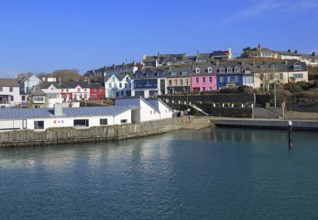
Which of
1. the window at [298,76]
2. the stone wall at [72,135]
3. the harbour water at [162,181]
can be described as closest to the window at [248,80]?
the window at [298,76]

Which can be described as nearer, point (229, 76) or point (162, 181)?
point (162, 181)

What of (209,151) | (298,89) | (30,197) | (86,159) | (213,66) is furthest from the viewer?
(213,66)

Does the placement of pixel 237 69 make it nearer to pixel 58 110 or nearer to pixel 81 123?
pixel 81 123

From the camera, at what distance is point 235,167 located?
1062 inches

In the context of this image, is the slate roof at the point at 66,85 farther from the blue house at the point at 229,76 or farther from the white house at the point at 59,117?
the white house at the point at 59,117

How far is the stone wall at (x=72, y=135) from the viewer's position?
37156 mm

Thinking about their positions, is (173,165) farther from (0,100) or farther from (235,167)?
(0,100)

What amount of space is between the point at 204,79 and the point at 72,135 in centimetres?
4104

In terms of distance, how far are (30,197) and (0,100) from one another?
51.6m

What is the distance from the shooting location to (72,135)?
39219 mm

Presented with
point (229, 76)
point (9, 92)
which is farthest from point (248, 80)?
point (9, 92)

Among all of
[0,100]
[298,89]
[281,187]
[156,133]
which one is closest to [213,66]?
[298,89]

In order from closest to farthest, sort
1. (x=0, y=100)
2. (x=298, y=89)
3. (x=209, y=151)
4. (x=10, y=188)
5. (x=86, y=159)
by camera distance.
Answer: (x=10, y=188), (x=86, y=159), (x=209, y=151), (x=298, y=89), (x=0, y=100)

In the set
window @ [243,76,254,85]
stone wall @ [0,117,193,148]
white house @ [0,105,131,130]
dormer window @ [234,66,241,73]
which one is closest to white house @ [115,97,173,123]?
stone wall @ [0,117,193,148]
